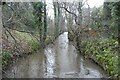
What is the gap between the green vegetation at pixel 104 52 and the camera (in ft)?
8.57

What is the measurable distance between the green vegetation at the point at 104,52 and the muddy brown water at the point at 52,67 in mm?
120

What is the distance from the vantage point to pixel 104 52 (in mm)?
3279

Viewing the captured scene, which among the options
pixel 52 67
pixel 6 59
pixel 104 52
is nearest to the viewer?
pixel 6 59

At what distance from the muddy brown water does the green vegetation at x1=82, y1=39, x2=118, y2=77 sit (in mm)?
A: 120

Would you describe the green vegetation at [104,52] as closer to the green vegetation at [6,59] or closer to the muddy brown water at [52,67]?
the muddy brown water at [52,67]

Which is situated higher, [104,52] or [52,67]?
[104,52]

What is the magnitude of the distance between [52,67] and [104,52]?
2.72 feet

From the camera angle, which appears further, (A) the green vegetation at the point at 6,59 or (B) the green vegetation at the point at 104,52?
(A) the green vegetation at the point at 6,59

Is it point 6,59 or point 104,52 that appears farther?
point 104,52

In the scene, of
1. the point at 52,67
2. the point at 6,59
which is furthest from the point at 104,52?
the point at 6,59

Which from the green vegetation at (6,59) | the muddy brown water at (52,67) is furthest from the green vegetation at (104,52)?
the green vegetation at (6,59)

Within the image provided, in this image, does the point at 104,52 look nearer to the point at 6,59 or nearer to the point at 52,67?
the point at 52,67

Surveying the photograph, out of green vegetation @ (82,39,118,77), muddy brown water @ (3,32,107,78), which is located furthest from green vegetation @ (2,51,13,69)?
green vegetation @ (82,39,118,77)

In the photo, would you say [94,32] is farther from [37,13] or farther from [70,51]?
[37,13]
